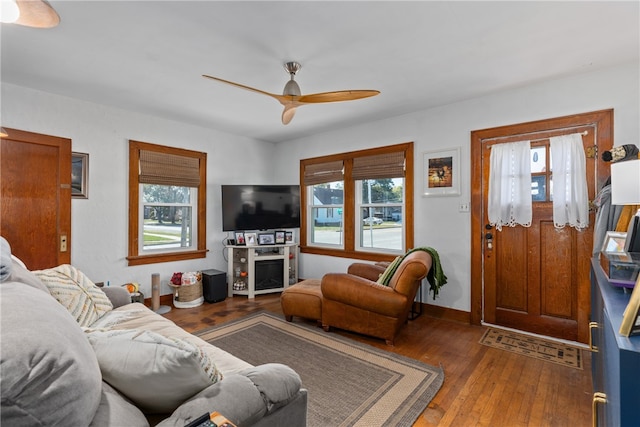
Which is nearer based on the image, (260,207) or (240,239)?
(240,239)

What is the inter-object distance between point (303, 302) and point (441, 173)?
2225mm

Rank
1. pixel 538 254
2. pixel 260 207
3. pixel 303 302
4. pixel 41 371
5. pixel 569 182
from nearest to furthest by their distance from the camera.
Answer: pixel 41 371 < pixel 569 182 < pixel 538 254 < pixel 303 302 < pixel 260 207

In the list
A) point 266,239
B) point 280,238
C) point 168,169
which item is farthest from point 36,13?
point 280,238

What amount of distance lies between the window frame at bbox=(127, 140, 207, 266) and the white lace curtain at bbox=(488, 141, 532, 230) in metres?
3.83

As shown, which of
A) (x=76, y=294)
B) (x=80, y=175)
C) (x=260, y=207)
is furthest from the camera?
(x=260, y=207)

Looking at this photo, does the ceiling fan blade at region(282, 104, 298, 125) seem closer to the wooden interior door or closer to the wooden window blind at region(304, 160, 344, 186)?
the wooden window blind at region(304, 160, 344, 186)

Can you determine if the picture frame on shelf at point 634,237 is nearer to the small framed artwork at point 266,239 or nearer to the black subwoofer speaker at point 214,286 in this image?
the small framed artwork at point 266,239

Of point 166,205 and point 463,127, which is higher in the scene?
point 463,127

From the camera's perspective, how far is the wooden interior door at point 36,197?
292 centimetres

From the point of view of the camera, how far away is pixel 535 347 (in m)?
2.75

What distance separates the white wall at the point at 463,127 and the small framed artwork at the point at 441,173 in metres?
0.07

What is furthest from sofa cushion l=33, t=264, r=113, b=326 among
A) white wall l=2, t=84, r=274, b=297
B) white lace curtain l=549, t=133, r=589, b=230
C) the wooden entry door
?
white lace curtain l=549, t=133, r=589, b=230

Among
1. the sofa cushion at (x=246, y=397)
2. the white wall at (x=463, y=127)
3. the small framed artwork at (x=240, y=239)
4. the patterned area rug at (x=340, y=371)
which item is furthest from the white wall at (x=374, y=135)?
the sofa cushion at (x=246, y=397)

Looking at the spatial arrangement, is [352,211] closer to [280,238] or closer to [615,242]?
[280,238]
